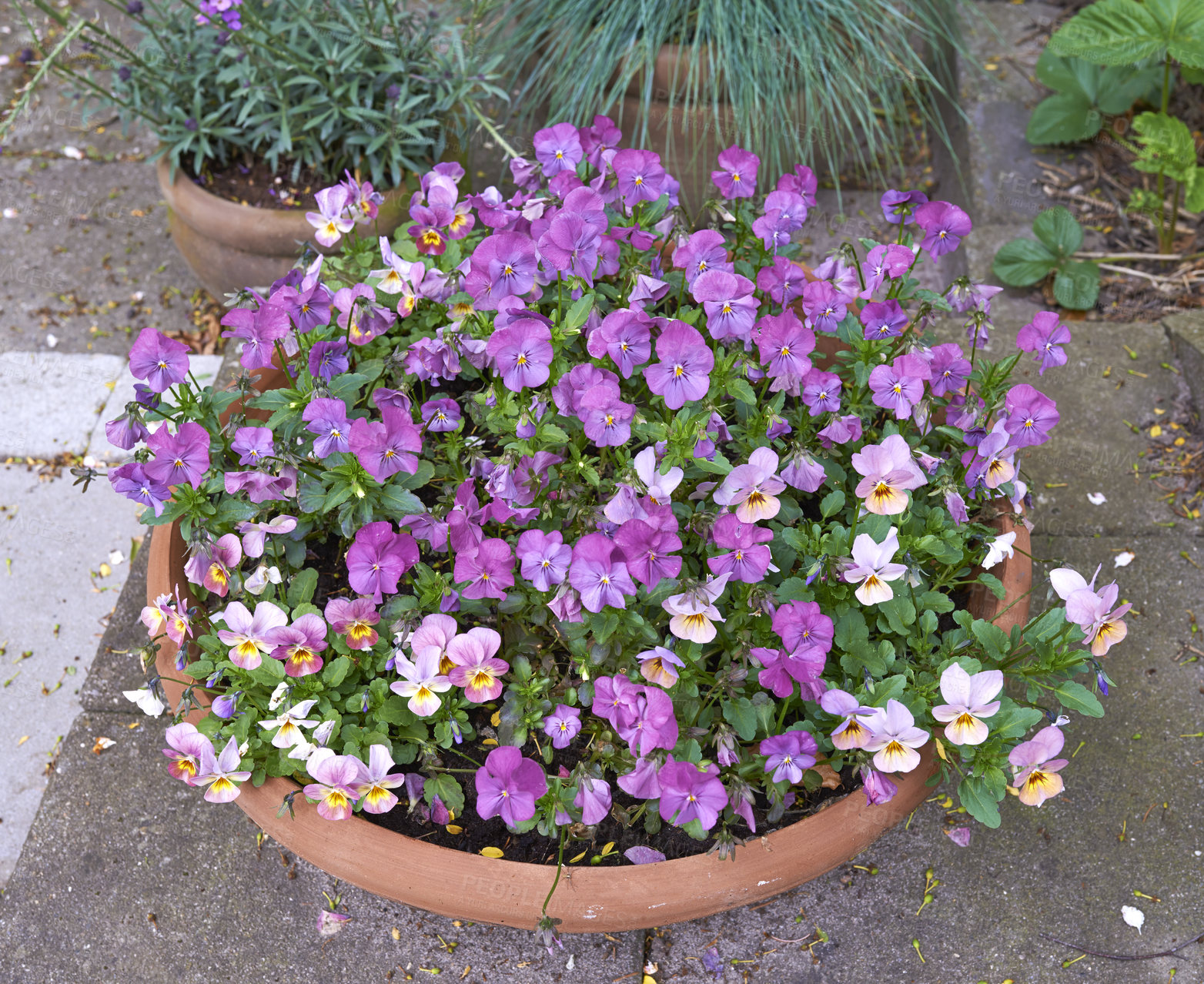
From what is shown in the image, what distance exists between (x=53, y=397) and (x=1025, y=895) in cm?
255

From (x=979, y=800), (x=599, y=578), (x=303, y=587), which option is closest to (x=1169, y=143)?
(x=979, y=800)

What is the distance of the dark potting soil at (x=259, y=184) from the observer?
103 inches

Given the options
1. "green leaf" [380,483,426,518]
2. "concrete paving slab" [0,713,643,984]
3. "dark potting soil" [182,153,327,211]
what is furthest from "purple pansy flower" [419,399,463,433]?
"dark potting soil" [182,153,327,211]

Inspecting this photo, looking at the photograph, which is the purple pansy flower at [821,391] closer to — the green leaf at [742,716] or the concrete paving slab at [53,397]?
the green leaf at [742,716]

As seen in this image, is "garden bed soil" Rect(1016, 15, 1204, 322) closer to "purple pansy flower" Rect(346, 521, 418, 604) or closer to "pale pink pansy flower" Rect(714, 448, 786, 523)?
"pale pink pansy flower" Rect(714, 448, 786, 523)

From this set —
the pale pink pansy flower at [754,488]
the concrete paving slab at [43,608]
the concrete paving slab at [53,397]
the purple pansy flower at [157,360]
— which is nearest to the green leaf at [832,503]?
the pale pink pansy flower at [754,488]

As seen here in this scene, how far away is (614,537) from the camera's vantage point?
4.47ft

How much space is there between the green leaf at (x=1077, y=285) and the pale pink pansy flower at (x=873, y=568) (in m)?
1.62

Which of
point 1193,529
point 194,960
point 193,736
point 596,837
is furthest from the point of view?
point 1193,529

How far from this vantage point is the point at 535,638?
1.60 metres

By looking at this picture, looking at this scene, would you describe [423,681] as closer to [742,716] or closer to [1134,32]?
[742,716]

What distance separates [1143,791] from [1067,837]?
0.56 ft

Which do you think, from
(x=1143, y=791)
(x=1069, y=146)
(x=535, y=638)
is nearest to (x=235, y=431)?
(x=535, y=638)

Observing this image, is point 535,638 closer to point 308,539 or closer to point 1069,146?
point 308,539
